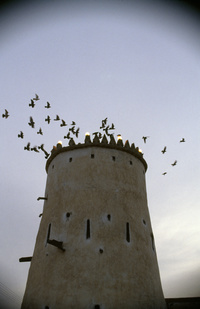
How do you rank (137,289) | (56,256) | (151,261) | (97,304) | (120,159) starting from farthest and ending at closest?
(120,159) → (151,261) → (56,256) → (137,289) → (97,304)

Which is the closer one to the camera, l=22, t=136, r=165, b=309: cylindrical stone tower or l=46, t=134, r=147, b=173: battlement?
→ l=22, t=136, r=165, b=309: cylindrical stone tower

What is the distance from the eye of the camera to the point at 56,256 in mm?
15133

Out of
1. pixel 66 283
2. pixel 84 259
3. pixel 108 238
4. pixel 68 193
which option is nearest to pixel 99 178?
pixel 68 193

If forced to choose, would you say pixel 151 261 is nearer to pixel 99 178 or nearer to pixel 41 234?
pixel 99 178

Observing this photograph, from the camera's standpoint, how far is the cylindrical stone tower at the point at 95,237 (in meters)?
13.7

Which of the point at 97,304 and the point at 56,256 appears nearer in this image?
the point at 97,304

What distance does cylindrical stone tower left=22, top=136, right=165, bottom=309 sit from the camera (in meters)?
13.7

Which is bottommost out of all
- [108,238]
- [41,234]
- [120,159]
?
[108,238]

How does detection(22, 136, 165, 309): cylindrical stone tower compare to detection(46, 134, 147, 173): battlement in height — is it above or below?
below

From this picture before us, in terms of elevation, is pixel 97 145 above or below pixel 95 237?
above

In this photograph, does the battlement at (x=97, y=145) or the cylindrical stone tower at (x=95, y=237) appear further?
the battlement at (x=97, y=145)

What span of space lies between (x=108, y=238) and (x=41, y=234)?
198 inches

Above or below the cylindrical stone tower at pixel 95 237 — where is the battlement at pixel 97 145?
above

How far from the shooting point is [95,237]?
15141 millimetres
